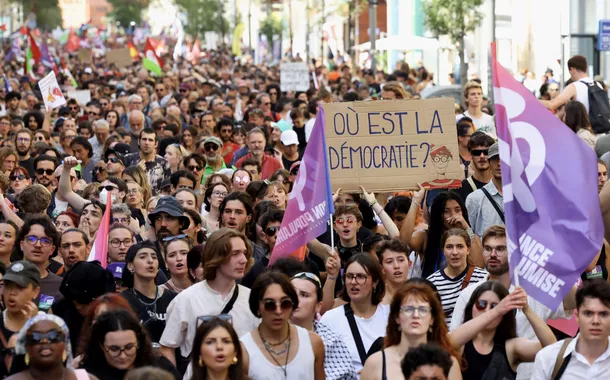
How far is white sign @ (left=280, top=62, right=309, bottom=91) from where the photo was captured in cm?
2772

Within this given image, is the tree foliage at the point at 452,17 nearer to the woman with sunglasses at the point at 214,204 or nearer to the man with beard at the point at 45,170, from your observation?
the man with beard at the point at 45,170

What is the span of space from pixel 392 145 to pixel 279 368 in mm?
4155

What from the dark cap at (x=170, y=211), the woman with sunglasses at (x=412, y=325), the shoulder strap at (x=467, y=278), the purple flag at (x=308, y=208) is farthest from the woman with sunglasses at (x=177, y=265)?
the woman with sunglasses at (x=412, y=325)

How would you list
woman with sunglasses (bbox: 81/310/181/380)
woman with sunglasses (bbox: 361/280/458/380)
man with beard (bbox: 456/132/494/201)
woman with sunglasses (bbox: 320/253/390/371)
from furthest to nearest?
1. man with beard (bbox: 456/132/494/201)
2. woman with sunglasses (bbox: 320/253/390/371)
3. woman with sunglasses (bbox: 361/280/458/380)
4. woman with sunglasses (bbox: 81/310/181/380)

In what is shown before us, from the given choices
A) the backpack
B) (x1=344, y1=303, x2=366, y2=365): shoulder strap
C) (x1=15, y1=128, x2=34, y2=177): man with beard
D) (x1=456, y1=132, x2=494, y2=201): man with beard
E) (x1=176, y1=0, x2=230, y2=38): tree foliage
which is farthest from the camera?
(x1=176, y1=0, x2=230, y2=38): tree foliage

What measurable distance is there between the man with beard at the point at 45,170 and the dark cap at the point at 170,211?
315 cm

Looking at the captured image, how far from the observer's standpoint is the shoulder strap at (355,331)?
7.73 m

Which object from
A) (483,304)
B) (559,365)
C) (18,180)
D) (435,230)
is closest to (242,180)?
(18,180)

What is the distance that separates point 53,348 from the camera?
6.25m

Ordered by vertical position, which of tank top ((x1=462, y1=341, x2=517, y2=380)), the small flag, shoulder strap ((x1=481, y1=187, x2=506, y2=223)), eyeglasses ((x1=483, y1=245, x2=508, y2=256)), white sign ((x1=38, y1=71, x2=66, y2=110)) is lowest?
tank top ((x1=462, y1=341, x2=517, y2=380))

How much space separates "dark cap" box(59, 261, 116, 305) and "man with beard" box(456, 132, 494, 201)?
3.92m

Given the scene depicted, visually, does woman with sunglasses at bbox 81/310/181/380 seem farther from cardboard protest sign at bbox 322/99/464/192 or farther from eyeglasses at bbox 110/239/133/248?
cardboard protest sign at bbox 322/99/464/192

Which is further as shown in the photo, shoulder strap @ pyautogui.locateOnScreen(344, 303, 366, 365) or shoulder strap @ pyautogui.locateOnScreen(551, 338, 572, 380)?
shoulder strap @ pyautogui.locateOnScreen(344, 303, 366, 365)

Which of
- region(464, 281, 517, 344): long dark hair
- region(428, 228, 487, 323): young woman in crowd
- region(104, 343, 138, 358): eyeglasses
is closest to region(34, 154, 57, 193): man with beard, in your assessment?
region(428, 228, 487, 323): young woman in crowd
